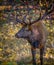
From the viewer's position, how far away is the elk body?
458cm

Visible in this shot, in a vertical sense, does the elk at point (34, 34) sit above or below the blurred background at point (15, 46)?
above

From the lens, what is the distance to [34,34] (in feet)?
15.2

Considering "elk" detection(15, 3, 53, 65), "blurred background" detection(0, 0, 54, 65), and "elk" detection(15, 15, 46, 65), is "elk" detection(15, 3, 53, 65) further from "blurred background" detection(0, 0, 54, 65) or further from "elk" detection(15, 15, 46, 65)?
"blurred background" detection(0, 0, 54, 65)

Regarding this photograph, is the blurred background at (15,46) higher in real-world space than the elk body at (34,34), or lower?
lower

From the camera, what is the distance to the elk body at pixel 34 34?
4.58 meters

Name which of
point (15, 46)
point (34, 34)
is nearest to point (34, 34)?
point (34, 34)

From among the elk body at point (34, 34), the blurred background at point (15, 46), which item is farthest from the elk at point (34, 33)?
the blurred background at point (15, 46)

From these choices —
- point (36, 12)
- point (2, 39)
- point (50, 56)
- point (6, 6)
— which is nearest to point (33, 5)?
point (36, 12)

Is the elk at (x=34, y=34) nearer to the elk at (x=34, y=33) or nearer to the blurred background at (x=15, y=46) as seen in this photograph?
the elk at (x=34, y=33)

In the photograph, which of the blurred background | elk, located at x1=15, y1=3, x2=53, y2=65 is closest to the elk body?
elk, located at x1=15, y1=3, x2=53, y2=65

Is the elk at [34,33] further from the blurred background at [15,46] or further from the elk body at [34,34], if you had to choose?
the blurred background at [15,46]

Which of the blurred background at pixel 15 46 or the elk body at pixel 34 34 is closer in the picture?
the elk body at pixel 34 34

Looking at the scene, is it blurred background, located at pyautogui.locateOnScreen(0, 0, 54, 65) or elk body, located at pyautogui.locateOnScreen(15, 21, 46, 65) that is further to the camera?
blurred background, located at pyautogui.locateOnScreen(0, 0, 54, 65)

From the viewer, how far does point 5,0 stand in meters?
7.44
